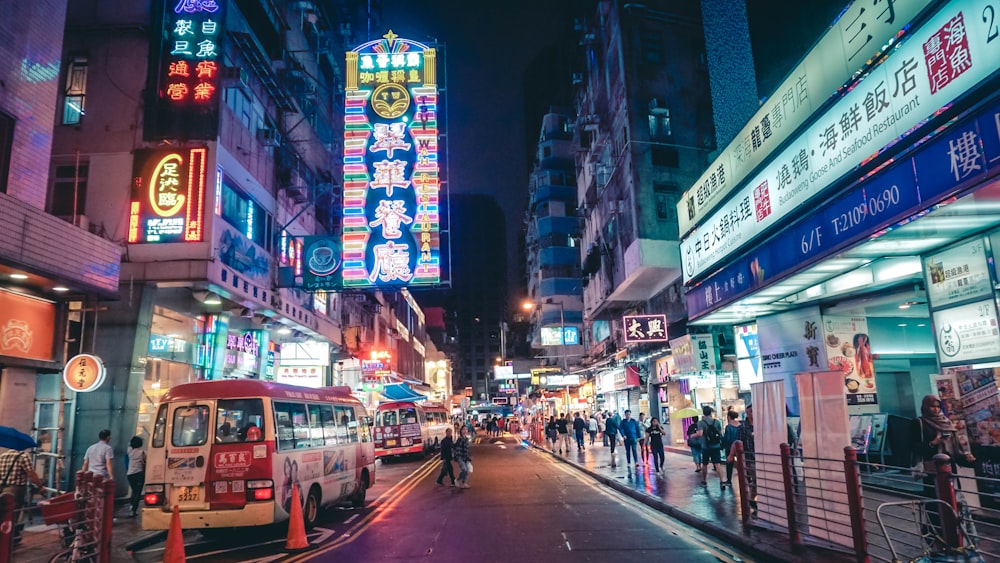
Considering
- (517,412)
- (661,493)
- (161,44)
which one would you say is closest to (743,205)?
(661,493)

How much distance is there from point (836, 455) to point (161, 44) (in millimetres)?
20010

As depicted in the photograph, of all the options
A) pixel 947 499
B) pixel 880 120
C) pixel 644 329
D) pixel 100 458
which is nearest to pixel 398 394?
pixel 644 329

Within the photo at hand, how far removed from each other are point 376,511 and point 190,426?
4.49m

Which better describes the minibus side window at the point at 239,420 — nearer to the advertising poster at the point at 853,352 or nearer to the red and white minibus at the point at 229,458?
the red and white minibus at the point at 229,458

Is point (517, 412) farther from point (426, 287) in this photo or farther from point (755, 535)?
point (755, 535)

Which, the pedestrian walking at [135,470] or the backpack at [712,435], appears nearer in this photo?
the pedestrian walking at [135,470]

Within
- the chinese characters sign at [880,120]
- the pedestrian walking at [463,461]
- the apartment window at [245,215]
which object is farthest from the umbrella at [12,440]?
the chinese characters sign at [880,120]

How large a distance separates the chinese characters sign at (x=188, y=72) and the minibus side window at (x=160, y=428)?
398 inches

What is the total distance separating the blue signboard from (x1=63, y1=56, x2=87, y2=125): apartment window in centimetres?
1852

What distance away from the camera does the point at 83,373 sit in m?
12.9

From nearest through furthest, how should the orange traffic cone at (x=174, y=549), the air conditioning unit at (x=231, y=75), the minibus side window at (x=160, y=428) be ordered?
the orange traffic cone at (x=174, y=549) < the minibus side window at (x=160, y=428) < the air conditioning unit at (x=231, y=75)

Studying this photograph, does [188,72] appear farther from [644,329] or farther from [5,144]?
[644,329]

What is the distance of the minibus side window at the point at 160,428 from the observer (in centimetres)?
1023

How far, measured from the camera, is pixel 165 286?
680 inches
